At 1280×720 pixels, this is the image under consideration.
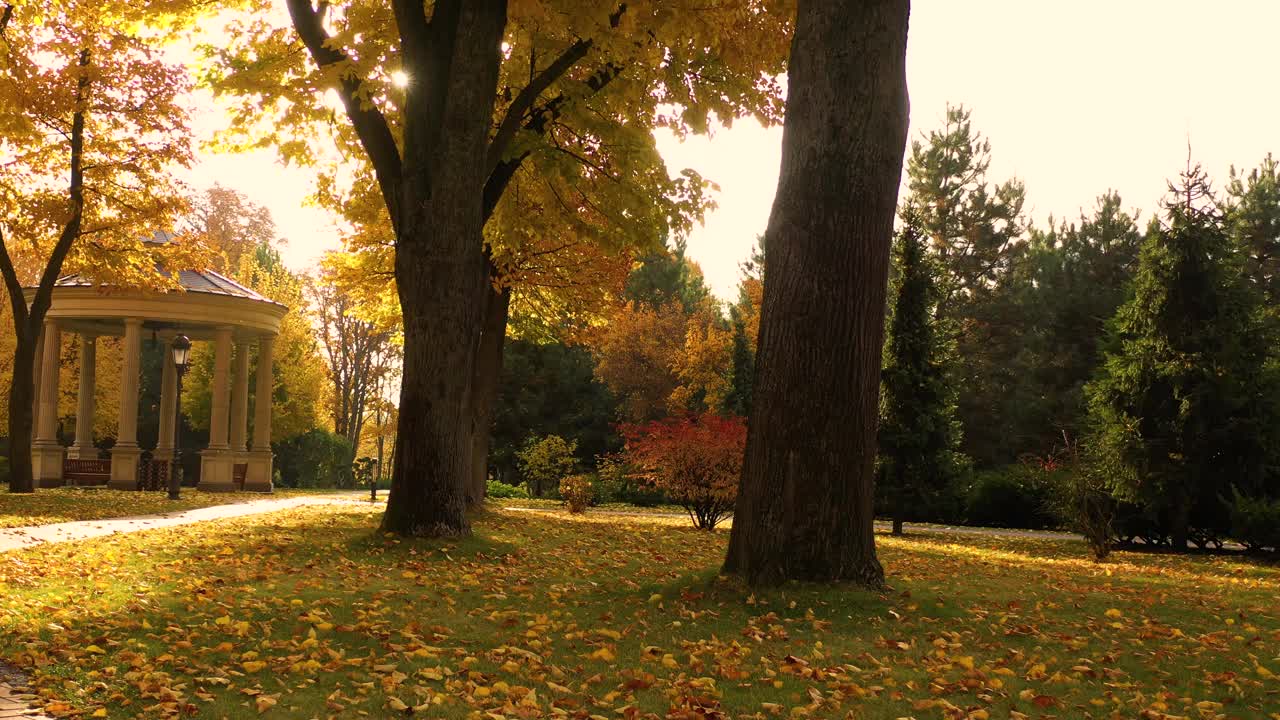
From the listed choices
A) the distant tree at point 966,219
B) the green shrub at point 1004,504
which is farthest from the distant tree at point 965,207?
the green shrub at point 1004,504

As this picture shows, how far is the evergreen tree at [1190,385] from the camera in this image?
16.5 metres

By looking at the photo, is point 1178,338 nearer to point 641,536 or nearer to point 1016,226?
point 641,536

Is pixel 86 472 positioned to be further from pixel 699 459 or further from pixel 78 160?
pixel 699 459

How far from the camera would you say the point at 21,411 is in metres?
19.8

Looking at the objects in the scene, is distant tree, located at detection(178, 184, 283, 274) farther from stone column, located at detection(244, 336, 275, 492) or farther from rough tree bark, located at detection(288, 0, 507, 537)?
rough tree bark, located at detection(288, 0, 507, 537)

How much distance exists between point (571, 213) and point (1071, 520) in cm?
948

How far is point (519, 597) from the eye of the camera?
26.3 ft

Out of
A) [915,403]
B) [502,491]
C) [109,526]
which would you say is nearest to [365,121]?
[109,526]

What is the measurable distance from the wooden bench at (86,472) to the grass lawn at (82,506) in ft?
14.4

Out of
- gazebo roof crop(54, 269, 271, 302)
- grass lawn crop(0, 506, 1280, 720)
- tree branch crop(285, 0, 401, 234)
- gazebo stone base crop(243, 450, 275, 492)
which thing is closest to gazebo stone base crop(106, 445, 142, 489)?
gazebo stone base crop(243, 450, 275, 492)

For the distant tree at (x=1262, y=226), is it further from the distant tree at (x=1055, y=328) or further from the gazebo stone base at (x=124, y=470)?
the gazebo stone base at (x=124, y=470)

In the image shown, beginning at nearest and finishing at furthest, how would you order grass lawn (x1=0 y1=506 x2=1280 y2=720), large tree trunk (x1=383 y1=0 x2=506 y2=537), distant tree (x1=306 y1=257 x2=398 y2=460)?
grass lawn (x1=0 y1=506 x2=1280 y2=720) → large tree trunk (x1=383 y1=0 x2=506 y2=537) → distant tree (x1=306 y1=257 x2=398 y2=460)

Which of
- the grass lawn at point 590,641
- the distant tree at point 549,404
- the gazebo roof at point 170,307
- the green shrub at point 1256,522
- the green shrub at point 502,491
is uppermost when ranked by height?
the gazebo roof at point 170,307

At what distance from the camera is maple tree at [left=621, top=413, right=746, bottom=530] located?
53.8ft
